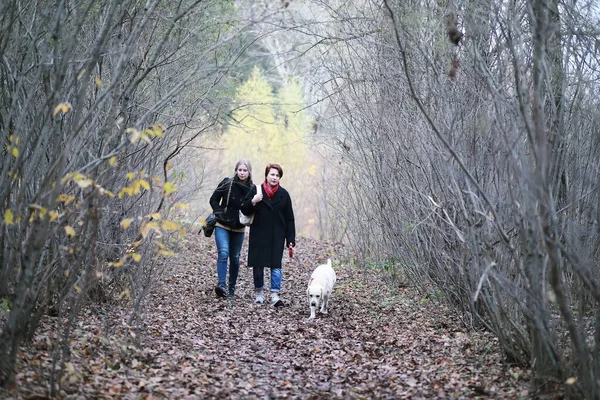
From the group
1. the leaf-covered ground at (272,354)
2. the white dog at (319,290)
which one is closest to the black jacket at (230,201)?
the leaf-covered ground at (272,354)

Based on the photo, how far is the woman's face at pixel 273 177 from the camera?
30.7 feet

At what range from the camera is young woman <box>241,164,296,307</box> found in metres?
9.34

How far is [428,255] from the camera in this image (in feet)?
25.5

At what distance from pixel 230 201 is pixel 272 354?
10.7 ft

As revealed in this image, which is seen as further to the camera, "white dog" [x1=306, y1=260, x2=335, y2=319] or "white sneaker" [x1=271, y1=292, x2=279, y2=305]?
"white sneaker" [x1=271, y1=292, x2=279, y2=305]

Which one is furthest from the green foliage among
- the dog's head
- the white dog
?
the dog's head

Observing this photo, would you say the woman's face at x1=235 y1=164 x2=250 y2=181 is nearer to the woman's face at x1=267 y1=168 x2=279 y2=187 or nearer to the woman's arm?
the woman's arm

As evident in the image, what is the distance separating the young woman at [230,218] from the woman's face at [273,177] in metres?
0.30

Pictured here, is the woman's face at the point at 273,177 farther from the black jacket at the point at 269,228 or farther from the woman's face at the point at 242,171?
Answer: the woman's face at the point at 242,171

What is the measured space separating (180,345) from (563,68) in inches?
174

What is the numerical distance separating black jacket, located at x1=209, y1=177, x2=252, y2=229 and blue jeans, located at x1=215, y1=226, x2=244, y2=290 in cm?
15

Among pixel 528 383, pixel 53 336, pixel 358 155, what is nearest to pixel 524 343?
pixel 528 383

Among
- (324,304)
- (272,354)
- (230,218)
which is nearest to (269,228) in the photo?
(230,218)

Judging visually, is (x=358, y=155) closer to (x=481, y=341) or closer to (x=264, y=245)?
(x=264, y=245)
